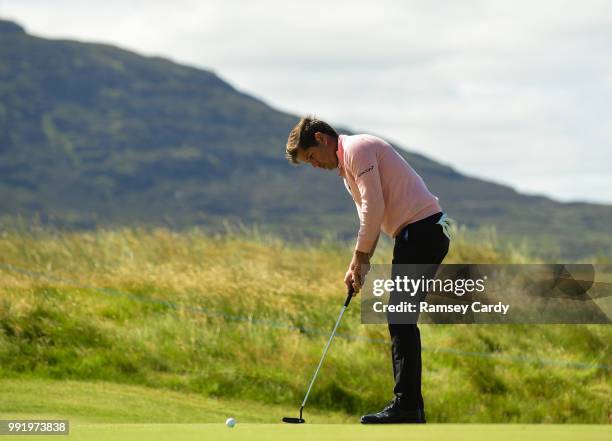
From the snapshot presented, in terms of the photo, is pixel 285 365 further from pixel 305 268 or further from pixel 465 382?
pixel 305 268

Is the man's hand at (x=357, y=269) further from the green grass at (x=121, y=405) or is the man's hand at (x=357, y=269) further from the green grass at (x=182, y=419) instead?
the green grass at (x=121, y=405)

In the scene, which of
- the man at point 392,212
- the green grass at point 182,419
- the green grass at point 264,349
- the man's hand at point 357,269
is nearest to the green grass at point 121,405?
the green grass at point 182,419

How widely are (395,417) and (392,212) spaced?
118cm

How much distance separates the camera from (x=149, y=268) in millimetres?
14250

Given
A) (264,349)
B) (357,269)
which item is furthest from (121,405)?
(357,269)

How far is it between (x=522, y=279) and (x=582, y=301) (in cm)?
111

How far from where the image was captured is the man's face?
683 cm

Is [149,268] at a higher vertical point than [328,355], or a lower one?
higher

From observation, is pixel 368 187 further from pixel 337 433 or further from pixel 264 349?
pixel 264 349

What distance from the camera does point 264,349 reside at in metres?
11.3

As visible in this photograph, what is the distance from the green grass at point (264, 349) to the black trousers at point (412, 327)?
3.70 meters

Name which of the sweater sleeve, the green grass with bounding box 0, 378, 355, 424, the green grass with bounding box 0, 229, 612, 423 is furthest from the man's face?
the green grass with bounding box 0, 229, 612, 423

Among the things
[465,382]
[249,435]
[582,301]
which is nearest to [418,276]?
[249,435]

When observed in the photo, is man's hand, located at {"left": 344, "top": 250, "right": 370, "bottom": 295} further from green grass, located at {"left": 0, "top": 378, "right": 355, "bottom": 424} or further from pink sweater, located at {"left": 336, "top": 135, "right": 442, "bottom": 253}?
green grass, located at {"left": 0, "top": 378, "right": 355, "bottom": 424}
